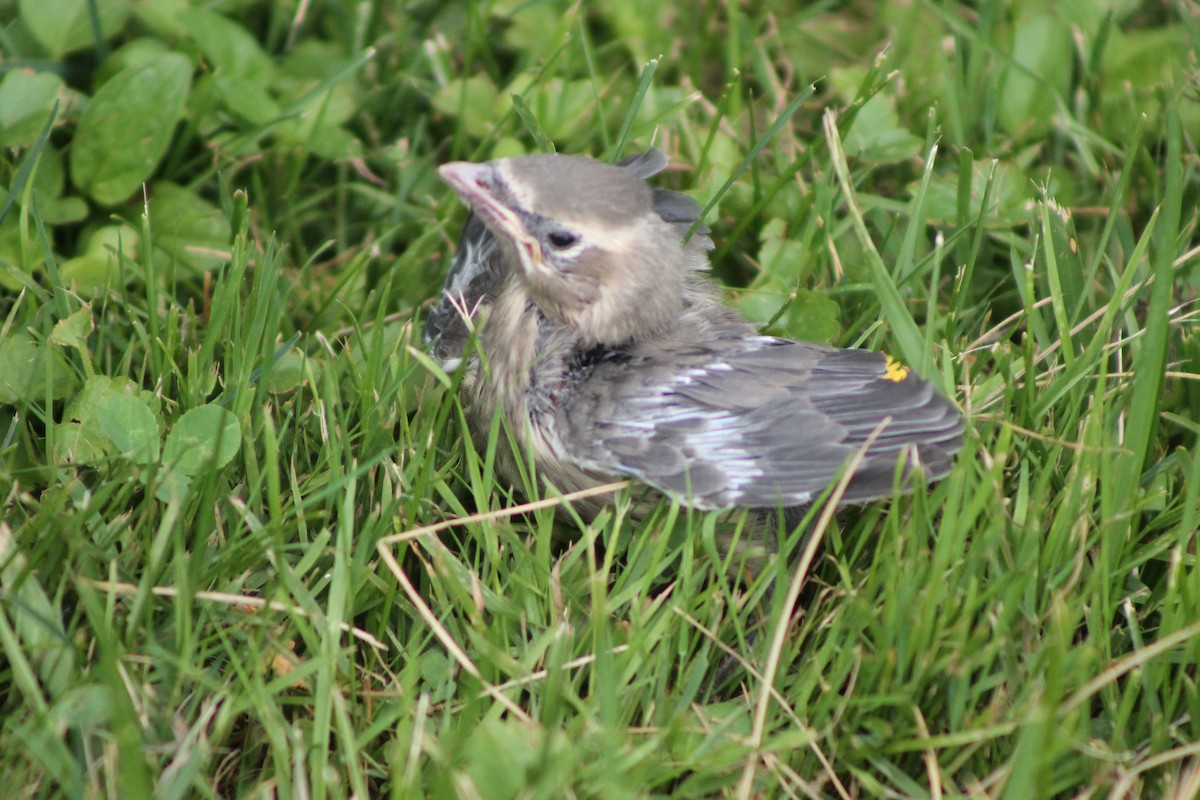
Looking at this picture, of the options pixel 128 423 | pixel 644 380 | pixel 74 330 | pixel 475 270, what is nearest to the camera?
pixel 128 423

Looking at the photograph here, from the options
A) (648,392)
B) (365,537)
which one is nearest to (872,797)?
(648,392)

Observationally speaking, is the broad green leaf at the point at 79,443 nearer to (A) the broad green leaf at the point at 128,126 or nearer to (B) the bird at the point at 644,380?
(B) the bird at the point at 644,380

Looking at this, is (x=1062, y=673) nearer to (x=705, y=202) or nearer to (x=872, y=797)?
(x=872, y=797)

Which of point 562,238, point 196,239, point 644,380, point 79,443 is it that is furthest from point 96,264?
point 644,380

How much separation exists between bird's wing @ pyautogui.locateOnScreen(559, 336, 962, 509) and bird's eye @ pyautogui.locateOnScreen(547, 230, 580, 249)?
30 cm

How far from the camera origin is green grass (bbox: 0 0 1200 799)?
2439 millimetres

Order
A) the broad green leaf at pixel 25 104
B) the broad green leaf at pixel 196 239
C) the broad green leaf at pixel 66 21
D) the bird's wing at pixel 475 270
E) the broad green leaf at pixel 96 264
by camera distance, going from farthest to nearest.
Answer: the broad green leaf at pixel 66 21 → the broad green leaf at pixel 196 239 → the broad green leaf at pixel 25 104 → the broad green leaf at pixel 96 264 → the bird's wing at pixel 475 270

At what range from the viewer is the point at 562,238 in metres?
2.95

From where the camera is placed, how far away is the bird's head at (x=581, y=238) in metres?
2.92

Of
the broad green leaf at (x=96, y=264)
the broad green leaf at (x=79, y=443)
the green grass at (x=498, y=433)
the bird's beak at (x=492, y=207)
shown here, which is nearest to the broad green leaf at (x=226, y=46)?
the green grass at (x=498, y=433)

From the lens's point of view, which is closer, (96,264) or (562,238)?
(562,238)

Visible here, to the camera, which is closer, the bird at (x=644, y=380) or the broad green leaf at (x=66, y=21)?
the bird at (x=644, y=380)

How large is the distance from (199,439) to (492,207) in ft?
2.76

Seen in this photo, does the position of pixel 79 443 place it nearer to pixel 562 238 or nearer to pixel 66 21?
pixel 562 238
